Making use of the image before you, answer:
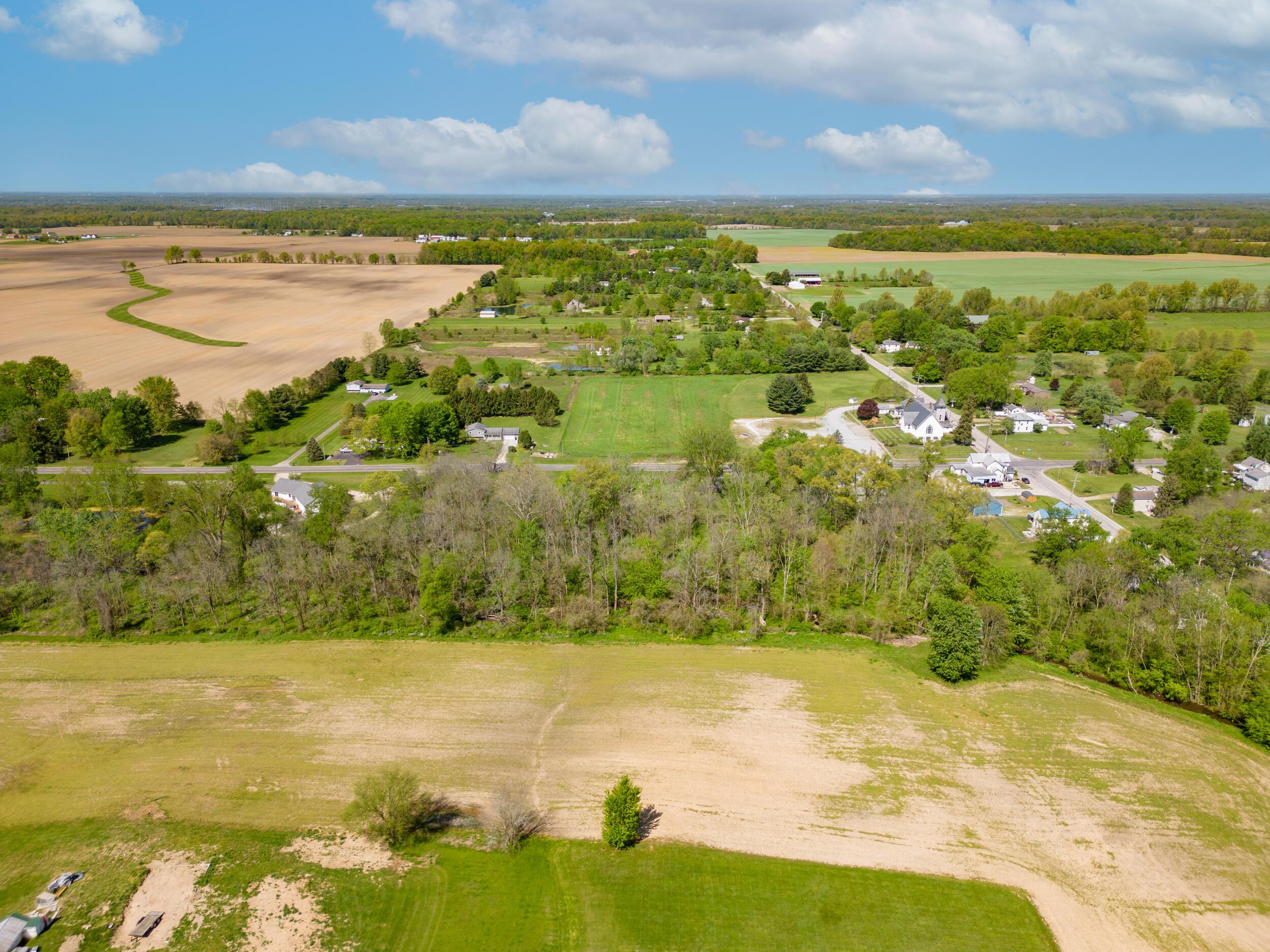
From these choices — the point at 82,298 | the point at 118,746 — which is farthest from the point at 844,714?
the point at 82,298

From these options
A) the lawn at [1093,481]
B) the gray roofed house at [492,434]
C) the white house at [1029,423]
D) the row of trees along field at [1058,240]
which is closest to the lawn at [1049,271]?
the row of trees along field at [1058,240]

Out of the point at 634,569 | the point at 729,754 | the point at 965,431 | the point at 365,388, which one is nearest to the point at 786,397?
the point at 965,431

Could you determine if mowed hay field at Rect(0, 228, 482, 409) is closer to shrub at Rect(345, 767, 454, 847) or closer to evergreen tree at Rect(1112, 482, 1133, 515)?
shrub at Rect(345, 767, 454, 847)

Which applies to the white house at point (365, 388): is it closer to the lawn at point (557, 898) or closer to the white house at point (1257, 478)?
the lawn at point (557, 898)

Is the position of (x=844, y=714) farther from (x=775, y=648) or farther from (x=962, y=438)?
(x=962, y=438)

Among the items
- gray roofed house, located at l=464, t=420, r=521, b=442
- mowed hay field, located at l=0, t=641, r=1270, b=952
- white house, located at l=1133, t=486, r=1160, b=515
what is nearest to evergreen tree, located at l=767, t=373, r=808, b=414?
gray roofed house, located at l=464, t=420, r=521, b=442

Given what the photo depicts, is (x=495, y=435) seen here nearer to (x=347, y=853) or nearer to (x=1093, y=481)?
(x=347, y=853)
